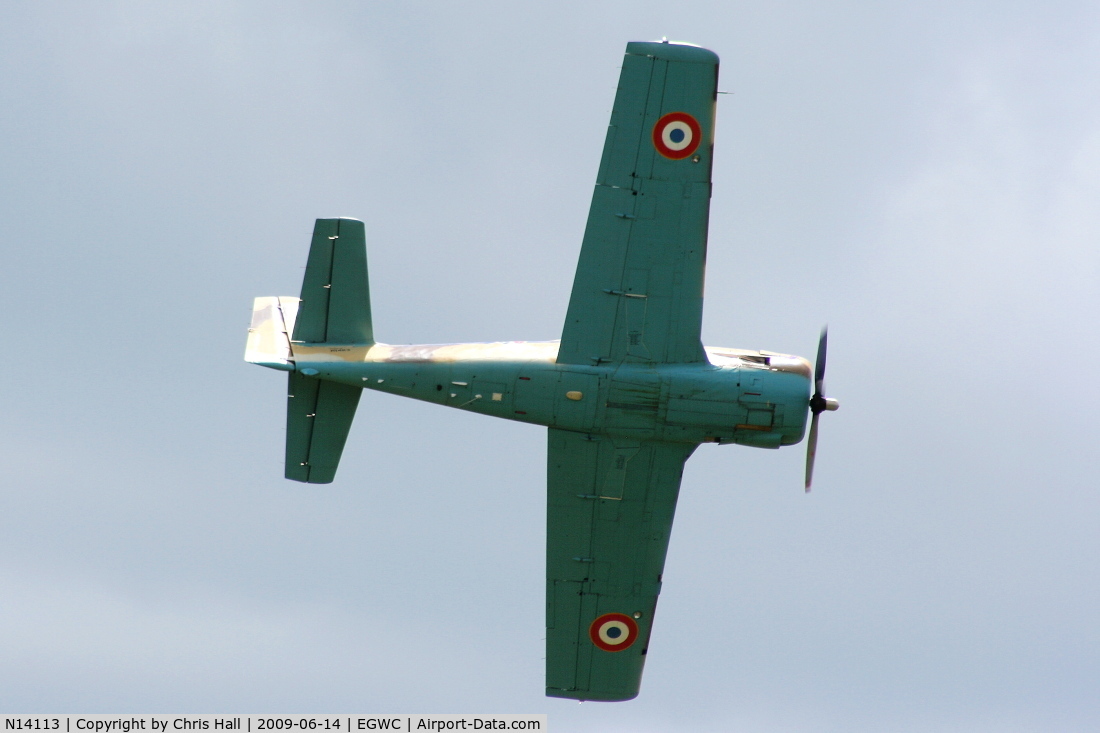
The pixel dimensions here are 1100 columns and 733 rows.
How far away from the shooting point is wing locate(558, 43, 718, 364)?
21.9 m

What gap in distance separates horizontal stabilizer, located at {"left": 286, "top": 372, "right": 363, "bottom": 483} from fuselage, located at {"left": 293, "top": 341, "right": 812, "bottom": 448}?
1.98ft

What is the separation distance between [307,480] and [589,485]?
4825 mm

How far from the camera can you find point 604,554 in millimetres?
24703

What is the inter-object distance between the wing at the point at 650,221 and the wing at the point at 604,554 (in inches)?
73.7

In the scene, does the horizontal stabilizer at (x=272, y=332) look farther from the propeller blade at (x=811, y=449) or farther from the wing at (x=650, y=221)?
the propeller blade at (x=811, y=449)

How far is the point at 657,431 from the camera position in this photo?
2306 cm

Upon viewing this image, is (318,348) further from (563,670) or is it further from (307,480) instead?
(563,670)

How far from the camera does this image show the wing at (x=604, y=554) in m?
23.7

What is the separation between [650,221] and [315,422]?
659 centimetres

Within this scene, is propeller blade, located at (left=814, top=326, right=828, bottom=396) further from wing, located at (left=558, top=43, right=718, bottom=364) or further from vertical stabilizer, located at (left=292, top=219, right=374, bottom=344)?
vertical stabilizer, located at (left=292, top=219, right=374, bottom=344)

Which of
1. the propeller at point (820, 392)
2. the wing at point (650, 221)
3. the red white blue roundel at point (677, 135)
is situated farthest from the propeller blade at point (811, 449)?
the red white blue roundel at point (677, 135)

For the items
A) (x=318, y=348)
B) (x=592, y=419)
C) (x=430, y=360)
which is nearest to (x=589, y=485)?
(x=592, y=419)

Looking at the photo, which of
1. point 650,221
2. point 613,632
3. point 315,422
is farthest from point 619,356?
point 613,632

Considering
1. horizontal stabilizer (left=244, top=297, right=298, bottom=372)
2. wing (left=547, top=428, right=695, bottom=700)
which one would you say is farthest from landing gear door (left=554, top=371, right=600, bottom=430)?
horizontal stabilizer (left=244, top=297, right=298, bottom=372)
